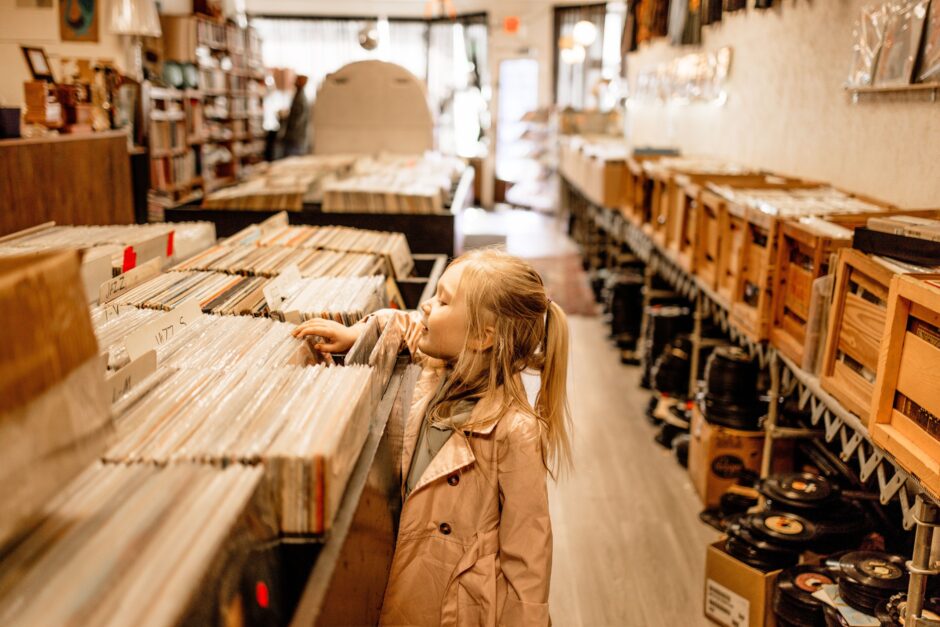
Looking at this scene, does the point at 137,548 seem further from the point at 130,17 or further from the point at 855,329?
the point at 130,17

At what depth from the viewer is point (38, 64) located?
473cm

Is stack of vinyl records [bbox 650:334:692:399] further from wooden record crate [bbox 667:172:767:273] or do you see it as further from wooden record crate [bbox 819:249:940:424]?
wooden record crate [bbox 819:249:940:424]

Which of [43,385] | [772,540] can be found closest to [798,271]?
[772,540]

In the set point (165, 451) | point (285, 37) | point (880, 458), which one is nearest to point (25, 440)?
point (165, 451)

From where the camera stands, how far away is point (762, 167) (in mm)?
4551

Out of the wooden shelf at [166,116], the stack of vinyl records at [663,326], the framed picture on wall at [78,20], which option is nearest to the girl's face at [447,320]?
the stack of vinyl records at [663,326]

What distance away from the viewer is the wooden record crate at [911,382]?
1.48 metres

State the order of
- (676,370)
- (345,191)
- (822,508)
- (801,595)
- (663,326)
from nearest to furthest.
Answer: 1. (801,595)
2. (822,508)
3. (345,191)
4. (676,370)
5. (663,326)

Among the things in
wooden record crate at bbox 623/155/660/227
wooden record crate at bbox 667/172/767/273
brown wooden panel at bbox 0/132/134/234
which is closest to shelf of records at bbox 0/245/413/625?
brown wooden panel at bbox 0/132/134/234

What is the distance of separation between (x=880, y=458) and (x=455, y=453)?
1057 millimetres

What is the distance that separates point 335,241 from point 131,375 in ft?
4.52

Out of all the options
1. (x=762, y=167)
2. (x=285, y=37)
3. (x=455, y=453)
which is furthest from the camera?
(x=285, y=37)

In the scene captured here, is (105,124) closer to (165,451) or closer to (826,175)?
(826,175)

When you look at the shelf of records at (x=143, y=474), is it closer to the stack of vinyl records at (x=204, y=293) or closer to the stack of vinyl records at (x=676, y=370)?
the stack of vinyl records at (x=204, y=293)
